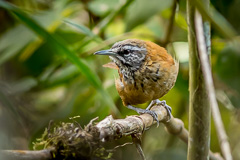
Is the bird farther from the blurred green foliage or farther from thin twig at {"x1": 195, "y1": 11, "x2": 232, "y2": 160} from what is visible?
thin twig at {"x1": 195, "y1": 11, "x2": 232, "y2": 160}

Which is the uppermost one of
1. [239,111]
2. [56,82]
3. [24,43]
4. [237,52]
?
[24,43]

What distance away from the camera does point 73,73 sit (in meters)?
3.44

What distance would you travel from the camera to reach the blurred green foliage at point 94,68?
10.8 feet

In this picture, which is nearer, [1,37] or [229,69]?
[229,69]

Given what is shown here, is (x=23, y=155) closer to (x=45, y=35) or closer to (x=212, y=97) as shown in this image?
(x=212, y=97)

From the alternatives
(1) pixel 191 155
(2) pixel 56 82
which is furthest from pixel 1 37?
(1) pixel 191 155

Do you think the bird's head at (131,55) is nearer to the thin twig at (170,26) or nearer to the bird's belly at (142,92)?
the bird's belly at (142,92)

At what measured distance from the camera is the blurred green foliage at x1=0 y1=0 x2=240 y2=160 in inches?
130

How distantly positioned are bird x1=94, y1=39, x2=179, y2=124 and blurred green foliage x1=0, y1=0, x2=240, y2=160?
350 mm

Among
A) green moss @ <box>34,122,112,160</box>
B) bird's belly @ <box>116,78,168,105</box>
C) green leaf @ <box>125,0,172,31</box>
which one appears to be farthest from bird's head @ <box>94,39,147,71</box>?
green moss @ <box>34,122,112,160</box>

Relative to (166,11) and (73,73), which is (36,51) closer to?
(73,73)

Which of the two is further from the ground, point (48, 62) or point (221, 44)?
point (48, 62)

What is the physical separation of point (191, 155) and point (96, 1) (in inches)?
73.7

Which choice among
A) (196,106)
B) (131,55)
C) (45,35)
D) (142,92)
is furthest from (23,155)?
(131,55)
